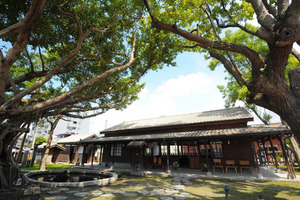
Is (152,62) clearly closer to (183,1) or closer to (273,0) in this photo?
(183,1)

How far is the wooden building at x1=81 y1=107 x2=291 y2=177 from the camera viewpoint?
11772 mm

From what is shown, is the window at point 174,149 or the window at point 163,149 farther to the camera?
the window at point 163,149

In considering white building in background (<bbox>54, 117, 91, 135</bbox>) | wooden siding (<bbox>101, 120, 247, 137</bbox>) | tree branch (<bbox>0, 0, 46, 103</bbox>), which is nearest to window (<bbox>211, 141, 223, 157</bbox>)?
wooden siding (<bbox>101, 120, 247, 137</bbox>)

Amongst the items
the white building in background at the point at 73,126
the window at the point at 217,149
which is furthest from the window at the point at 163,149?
the white building in background at the point at 73,126

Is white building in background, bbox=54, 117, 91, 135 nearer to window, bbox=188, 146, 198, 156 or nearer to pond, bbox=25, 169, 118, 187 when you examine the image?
pond, bbox=25, 169, 118, 187

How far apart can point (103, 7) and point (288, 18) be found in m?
7.98

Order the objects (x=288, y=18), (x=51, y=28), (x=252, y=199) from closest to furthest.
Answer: (x=288, y=18) < (x=252, y=199) < (x=51, y=28)

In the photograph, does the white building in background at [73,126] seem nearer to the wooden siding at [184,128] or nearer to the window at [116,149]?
the window at [116,149]

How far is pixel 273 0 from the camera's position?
787 cm

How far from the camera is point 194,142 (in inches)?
583

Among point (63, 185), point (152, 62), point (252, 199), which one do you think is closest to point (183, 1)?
point (152, 62)

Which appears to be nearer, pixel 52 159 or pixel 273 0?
pixel 273 0

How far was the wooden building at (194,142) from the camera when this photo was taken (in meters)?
11.8

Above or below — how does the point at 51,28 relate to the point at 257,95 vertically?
above
